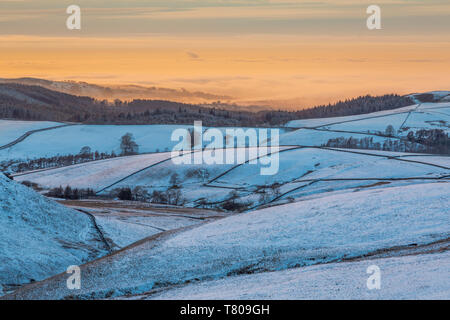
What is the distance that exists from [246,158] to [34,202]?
62156mm

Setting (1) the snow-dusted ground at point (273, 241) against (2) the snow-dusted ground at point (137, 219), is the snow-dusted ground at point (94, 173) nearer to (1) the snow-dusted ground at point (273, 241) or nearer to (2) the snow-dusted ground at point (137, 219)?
(2) the snow-dusted ground at point (137, 219)

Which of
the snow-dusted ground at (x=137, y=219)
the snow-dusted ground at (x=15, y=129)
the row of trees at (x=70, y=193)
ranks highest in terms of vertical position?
the snow-dusted ground at (x=15, y=129)

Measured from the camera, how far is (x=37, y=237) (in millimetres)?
50125

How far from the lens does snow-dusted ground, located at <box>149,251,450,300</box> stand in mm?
26844

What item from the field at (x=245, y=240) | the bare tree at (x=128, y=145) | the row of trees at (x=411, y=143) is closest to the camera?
the field at (x=245, y=240)

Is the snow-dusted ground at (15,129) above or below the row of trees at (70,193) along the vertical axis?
above

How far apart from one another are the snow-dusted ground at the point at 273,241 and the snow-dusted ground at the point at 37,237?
3.69m

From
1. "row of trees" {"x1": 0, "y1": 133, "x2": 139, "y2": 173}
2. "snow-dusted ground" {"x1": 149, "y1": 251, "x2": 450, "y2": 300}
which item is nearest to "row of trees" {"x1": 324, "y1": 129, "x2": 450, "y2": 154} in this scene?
"row of trees" {"x1": 0, "y1": 133, "x2": 139, "y2": 173}

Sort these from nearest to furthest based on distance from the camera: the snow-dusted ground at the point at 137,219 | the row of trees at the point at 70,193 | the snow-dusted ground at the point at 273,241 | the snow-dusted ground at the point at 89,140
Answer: the snow-dusted ground at the point at 273,241, the snow-dusted ground at the point at 137,219, the row of trees at the point at 70,193, the snow-dusted ground at the point at 89,140

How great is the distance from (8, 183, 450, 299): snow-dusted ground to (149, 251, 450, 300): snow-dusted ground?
11.3 ft

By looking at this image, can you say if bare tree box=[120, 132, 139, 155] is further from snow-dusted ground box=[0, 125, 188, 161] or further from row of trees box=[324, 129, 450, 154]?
row of trees box=[324, 129, 450, 154]

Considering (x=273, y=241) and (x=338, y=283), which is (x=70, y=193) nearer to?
(x=273, y=241)

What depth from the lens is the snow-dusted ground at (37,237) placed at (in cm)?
4400

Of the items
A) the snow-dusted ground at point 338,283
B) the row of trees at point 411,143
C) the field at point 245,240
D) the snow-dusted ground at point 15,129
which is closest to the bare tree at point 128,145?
the snow-dusted ground at point 15,129
